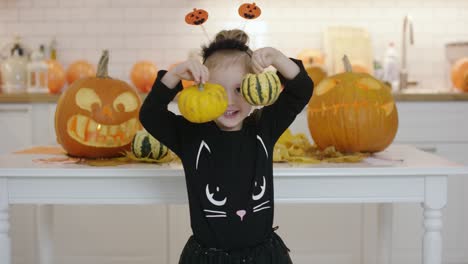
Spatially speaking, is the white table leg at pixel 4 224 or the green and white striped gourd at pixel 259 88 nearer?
the green and white striped gourd at pixel 259 88

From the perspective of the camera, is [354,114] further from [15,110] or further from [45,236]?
[15,110]

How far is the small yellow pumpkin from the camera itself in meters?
1.13

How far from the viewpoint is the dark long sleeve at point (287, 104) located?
4.24 feet

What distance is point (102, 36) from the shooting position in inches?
133

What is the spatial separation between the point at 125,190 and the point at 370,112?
0.68 m

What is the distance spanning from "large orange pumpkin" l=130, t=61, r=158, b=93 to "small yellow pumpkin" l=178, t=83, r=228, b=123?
1968 millimetres

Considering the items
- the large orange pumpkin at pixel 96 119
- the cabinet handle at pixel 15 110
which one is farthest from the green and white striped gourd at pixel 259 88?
the cabinet handle at pixel 15 110

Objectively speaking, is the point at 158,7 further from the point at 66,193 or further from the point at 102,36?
the point at 66,193

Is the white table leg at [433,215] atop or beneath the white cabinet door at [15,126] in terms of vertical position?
beneath

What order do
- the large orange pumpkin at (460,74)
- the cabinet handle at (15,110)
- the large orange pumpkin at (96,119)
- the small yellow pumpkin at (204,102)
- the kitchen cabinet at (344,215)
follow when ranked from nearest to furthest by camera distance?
the small yellow pumpkin at (204,102)
the large orange pumpkin at (96,119)
the kitchen cabinet at (344,215)
the cabinet handle at (15,110)
the large orange pumpkin at (460,74)

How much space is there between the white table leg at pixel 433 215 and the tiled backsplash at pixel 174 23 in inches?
78.3

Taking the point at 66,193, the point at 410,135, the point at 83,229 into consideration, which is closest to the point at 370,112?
the point at 66,193

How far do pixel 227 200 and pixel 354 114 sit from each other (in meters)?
0.55

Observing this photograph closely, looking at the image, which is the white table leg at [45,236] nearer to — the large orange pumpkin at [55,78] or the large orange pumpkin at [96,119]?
the large orange pumpkin at [96,119]
